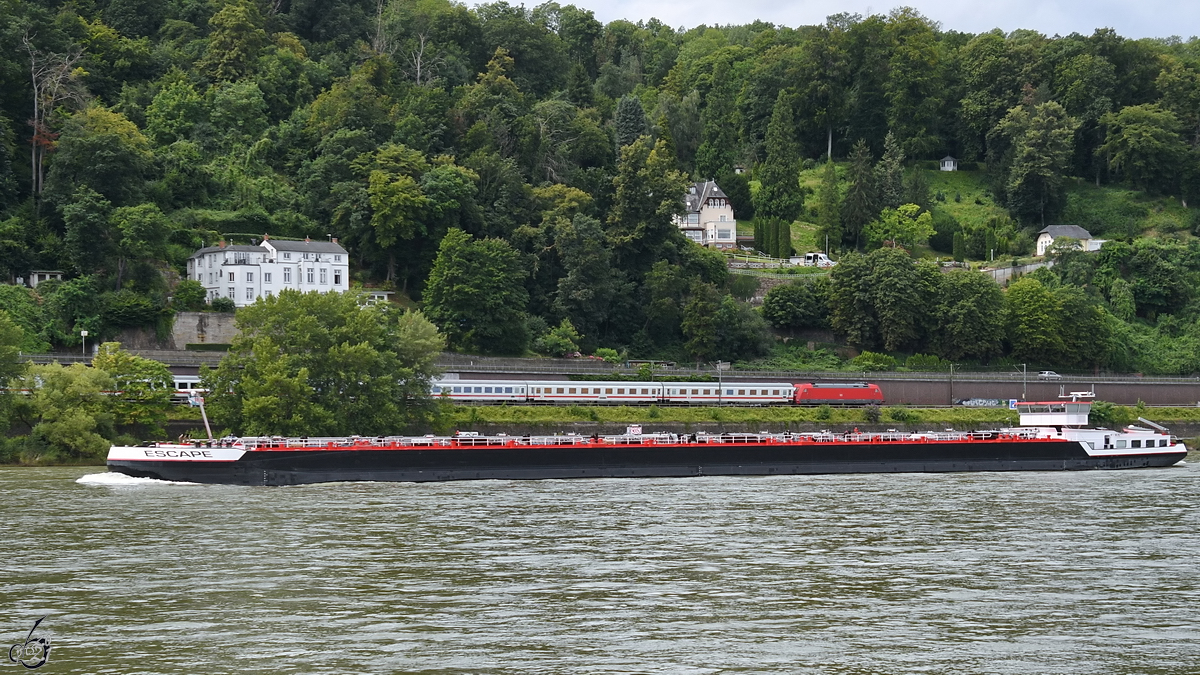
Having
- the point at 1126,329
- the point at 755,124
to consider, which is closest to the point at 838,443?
the point at 1126,329

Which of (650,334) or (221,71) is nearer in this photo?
(650,334)

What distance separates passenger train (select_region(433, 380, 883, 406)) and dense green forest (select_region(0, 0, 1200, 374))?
10003 mm

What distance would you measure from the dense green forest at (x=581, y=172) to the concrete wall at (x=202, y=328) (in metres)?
1.06

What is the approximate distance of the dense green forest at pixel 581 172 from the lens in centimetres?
8556

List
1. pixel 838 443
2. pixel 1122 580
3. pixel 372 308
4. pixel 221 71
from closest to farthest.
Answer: pixel 1122 580 → pixel 838 443 → pixel 372 308 → pixel 221 71

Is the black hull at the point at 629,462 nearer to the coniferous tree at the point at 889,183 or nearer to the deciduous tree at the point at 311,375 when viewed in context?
the deciduous tree at the point at 311,375

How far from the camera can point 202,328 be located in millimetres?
79625

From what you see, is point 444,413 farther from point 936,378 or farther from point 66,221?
point 936,378

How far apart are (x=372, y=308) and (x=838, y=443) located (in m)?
23.8

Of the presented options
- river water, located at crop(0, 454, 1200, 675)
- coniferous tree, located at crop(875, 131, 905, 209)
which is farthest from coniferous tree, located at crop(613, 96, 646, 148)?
river water, located at crop(0, 454, 1200, 675)

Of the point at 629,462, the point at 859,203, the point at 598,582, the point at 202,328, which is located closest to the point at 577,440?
the point at 629,462

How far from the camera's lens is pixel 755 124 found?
132 metres

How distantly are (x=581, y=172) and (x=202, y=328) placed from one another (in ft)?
118

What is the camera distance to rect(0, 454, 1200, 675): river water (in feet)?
82.6
